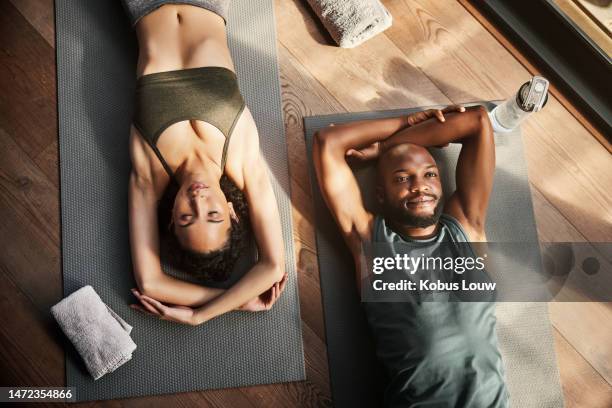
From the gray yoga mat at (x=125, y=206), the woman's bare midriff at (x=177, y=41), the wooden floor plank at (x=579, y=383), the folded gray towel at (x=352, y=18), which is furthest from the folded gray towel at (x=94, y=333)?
the wooden floor plank at (x=579, y=383)

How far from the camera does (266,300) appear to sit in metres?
1.64

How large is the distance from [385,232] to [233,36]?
0.89m

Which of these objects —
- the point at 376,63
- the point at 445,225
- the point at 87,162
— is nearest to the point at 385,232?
the point at 445,225

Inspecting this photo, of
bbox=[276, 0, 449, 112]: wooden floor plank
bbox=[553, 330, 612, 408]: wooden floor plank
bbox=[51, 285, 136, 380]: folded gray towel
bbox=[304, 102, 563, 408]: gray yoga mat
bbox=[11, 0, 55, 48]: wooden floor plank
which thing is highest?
bbox=[11, 0, 55, 48]: wooden floor plank

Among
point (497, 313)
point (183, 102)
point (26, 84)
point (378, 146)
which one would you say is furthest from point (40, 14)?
point (497, 313)

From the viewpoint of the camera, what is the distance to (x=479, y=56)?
1.94 m

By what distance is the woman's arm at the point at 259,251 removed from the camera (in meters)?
1.58

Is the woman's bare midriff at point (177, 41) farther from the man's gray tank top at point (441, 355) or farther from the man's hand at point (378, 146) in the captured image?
the man's gray tank top at point (441, 355)

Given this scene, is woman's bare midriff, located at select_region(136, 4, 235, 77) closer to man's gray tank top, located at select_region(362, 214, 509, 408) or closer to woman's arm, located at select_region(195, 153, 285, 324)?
woman's arm, located at select_region(195, 153, 285, 324)

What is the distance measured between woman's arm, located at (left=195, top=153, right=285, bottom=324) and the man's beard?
0.35m

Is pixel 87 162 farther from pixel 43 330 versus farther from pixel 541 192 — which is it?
pixel 541 192

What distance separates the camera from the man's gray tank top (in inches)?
57.2

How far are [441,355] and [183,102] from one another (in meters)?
1.04

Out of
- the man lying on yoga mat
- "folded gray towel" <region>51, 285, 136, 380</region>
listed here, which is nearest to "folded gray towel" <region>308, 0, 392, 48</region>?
the man lying on yoga mat
